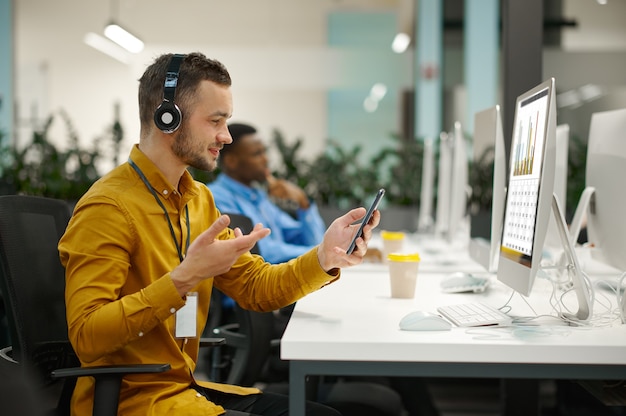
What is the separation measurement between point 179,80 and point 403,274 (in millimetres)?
820

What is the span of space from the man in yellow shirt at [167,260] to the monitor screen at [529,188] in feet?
1.20

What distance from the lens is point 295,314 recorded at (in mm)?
1698

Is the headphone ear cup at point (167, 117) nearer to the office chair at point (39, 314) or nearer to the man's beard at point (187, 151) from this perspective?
the man's beard at point (187, 151)

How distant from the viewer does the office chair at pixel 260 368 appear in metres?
2.07

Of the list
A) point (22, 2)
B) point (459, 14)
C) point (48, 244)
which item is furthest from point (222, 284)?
point (22, 2)

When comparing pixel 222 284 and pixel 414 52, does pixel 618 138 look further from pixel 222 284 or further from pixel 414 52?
pixel 414 52

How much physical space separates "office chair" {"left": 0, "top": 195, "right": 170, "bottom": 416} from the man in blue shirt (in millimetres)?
1456

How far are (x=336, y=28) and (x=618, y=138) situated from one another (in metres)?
5.82

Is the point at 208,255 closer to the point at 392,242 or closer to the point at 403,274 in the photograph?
the point at 403,274

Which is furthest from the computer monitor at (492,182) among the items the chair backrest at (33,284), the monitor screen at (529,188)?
the chair backrest at (33,284)

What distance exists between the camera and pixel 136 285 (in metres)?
1.52

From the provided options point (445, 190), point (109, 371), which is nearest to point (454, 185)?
point (445, 190)

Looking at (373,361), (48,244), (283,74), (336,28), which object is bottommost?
(373,361)

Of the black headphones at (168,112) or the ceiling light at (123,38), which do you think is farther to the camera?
the ceiling light at (123,38)
